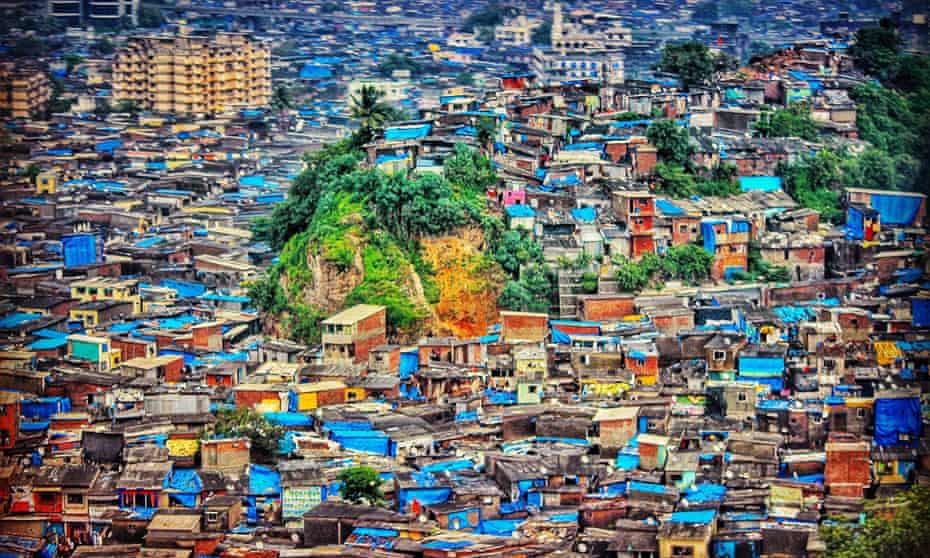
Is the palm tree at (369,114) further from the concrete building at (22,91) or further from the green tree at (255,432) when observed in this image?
the concrete building at (22,91)

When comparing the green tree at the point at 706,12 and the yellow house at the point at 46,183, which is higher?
the green tree at the point at 706,12

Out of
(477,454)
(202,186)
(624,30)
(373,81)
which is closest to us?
(477,454)

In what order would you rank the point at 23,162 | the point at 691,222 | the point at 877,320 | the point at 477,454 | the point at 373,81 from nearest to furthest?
the point at 477,454, the point at 877,320, the point at 691,222, the point at 23,162, the point at 373,81

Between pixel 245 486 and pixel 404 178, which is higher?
pixel 404 178

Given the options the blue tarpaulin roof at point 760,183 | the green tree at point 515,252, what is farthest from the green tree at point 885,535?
the blue tarpaulin roof at point 760,183

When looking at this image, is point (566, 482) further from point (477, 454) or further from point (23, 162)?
point (23, 162)

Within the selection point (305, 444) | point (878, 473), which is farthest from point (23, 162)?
point (878, 473)

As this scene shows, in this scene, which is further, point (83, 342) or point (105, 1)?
point (105, 1)

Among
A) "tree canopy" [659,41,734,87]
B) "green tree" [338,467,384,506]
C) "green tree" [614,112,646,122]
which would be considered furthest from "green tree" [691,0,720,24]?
"green tree" [338,467,384,506]
